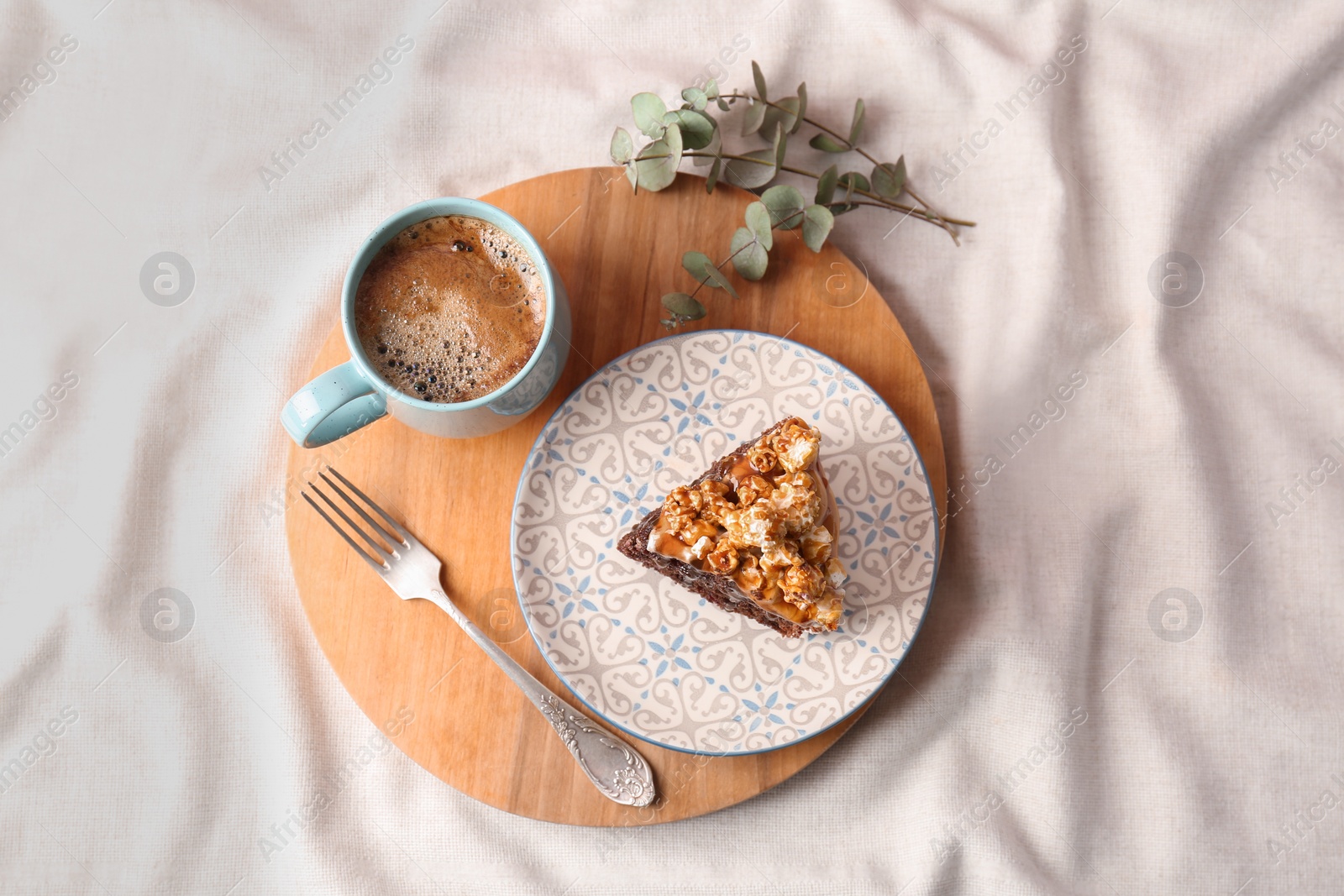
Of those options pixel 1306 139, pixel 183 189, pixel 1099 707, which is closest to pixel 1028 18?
pixel 1306 139

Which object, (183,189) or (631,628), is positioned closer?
(631,628)

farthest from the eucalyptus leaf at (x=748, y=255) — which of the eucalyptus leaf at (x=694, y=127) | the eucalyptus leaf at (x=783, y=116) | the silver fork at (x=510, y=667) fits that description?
the silver fork at (x=510, y=667)

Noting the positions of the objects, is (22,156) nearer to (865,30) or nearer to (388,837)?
(388,837)

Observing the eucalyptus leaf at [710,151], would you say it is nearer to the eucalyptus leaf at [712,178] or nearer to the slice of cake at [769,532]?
the eucalyptus leaf at [712,178]

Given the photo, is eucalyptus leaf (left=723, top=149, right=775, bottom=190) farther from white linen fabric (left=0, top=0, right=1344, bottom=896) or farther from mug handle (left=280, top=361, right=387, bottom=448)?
mug handle (left=280, top=361, right=387, bottom=448)

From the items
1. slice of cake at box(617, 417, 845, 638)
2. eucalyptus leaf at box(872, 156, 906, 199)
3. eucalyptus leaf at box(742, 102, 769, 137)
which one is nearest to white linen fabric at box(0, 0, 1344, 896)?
eucalyptus leaf at box(872, 156, 906, 199)

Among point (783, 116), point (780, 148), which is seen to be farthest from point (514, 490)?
point (783, 116)

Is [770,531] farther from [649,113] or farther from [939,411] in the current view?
[649,113]
